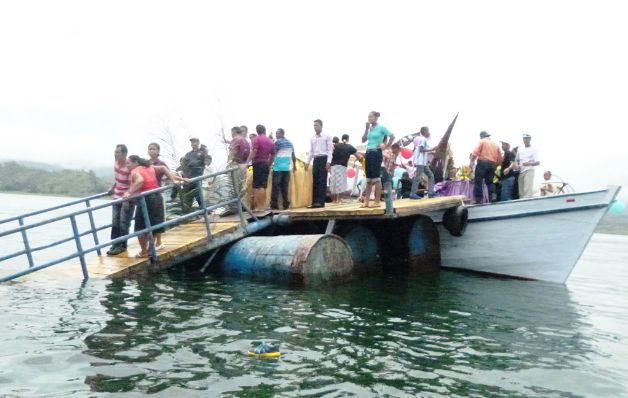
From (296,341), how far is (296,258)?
4.29 meters

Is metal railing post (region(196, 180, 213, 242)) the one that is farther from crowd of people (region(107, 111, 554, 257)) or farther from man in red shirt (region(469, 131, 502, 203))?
man in red shirt (region(469, 131, 502, 203))

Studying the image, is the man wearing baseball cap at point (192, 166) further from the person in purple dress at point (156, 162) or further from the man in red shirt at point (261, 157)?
the person in purple dress at point (156, 162)

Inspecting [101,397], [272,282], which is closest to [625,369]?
[101,397]

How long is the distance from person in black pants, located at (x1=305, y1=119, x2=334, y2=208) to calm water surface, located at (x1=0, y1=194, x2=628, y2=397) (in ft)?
11.5

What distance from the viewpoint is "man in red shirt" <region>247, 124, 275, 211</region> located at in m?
13.6

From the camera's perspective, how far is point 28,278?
35.8 ft

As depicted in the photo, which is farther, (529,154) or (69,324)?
(529,154)

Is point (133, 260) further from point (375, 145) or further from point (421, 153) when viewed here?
point (421, 153)

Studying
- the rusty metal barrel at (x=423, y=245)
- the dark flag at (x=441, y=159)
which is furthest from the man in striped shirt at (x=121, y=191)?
the dark flag at (x=441, y=159)

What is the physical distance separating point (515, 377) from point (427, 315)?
323 centimetres

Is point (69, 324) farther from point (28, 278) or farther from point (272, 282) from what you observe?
point (272, 282)

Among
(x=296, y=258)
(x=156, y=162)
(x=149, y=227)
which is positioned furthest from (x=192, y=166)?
(x=296, y=258)

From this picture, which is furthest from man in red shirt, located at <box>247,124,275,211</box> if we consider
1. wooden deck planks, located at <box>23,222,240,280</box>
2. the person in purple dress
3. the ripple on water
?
the ripple on water

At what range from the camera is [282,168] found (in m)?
13.9
